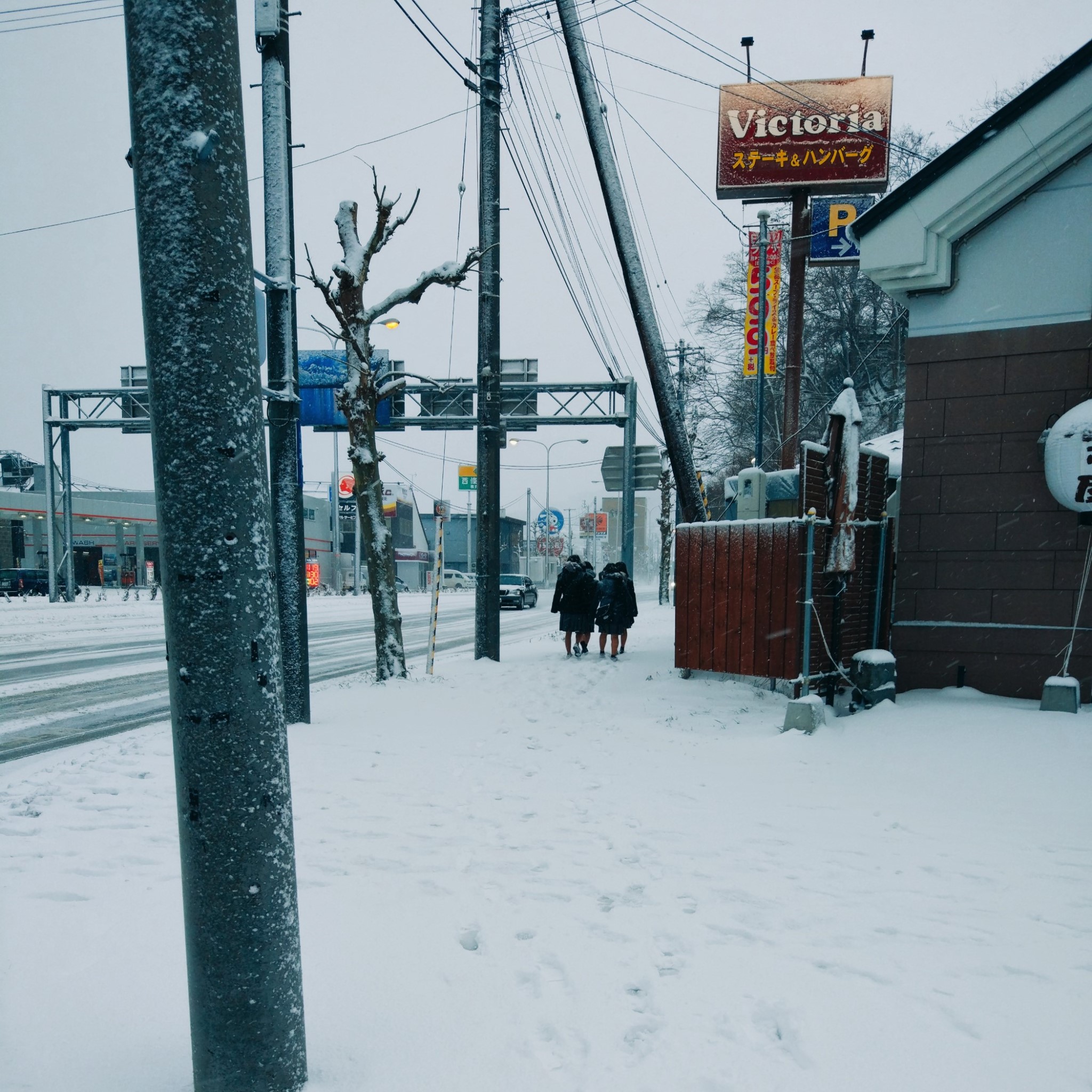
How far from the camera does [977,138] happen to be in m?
7.13

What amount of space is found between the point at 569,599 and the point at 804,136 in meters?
11.0

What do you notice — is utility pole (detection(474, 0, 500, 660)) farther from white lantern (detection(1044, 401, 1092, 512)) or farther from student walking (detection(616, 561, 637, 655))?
white lantern (detection(1044, 401, 1092, 512))

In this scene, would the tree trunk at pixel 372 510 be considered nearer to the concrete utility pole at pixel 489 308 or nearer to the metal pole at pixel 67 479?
the concrete utility pole at pixel 489 308

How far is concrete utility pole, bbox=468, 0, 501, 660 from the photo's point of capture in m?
10.8

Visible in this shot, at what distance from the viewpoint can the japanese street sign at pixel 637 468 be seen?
19.4 metres

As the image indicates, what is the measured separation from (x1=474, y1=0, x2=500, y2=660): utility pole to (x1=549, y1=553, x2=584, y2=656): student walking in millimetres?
1485

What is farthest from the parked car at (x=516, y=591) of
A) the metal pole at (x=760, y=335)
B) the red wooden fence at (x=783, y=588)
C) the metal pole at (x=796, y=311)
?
the red wooden fence at (x=783, y=588)

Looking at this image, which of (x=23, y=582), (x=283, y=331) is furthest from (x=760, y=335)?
(x=23, y=582)

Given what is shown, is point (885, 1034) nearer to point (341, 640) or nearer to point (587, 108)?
point (587, 108)

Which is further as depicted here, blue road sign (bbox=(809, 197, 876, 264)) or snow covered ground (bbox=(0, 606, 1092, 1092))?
blue road sign (bbox=(809, 197, 876, 264))

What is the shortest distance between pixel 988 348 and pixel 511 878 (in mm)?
7125

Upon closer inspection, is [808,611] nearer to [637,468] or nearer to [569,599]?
[569,599]

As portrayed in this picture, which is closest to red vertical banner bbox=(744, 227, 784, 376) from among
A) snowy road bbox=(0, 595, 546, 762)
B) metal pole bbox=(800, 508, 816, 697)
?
snowy road bbox=(0, 595, 546, 762)

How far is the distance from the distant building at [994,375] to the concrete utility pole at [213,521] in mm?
7597
